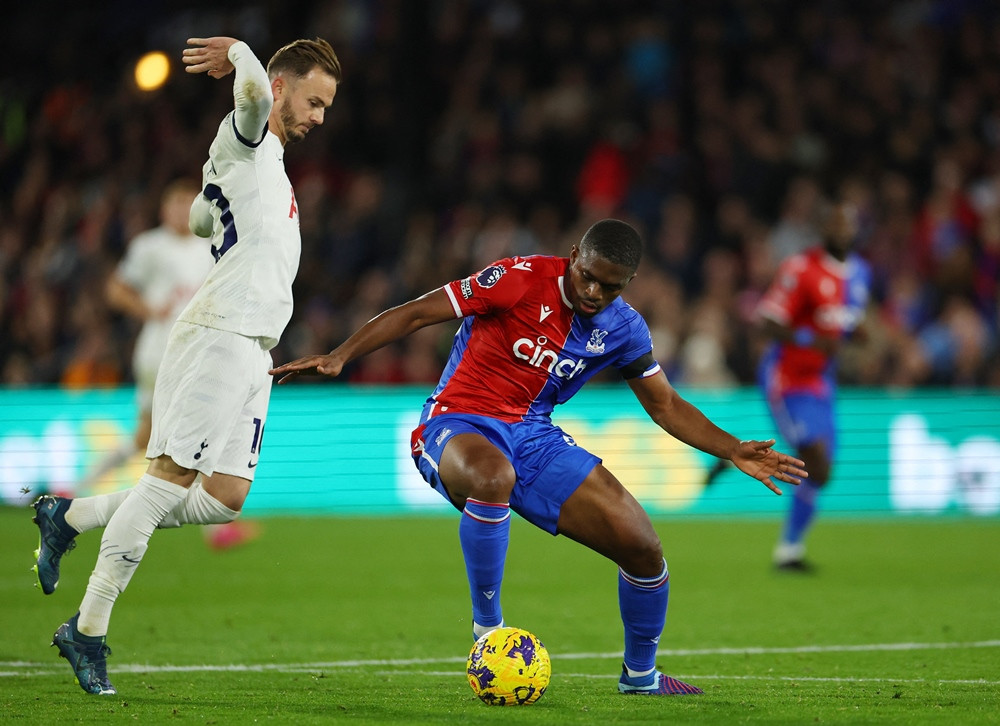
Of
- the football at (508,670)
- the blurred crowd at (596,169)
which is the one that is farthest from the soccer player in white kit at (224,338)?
the blurred crowd at (596,169)

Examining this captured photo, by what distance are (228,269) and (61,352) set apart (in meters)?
12.7

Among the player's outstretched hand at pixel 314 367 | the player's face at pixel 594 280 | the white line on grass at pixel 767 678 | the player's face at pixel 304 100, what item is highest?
the player's face at pixel 304 100

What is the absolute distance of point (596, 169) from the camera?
17.8 meters

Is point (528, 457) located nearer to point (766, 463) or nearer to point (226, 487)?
point (766, 463)

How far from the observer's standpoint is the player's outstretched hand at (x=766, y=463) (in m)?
5.61

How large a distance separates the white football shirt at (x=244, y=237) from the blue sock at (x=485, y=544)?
1.15 m

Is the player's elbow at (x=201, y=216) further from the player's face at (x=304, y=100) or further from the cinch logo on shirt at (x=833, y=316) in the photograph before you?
the cinch logo on shirt at (x=833, y=316)

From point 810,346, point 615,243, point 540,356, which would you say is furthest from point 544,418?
point 810,346

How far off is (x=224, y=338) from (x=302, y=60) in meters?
1.25

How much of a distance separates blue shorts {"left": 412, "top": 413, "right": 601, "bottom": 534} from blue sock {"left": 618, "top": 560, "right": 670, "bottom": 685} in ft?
1.43

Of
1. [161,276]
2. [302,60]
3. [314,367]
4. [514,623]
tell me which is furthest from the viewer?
[161,276]

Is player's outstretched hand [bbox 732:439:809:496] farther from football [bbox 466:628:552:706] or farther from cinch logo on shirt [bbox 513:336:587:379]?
football [bbox 466:628:552:706]

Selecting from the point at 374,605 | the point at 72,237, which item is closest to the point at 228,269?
the point at 374,605

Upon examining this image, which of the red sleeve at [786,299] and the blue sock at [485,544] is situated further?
the red sleeve at [786,299]
